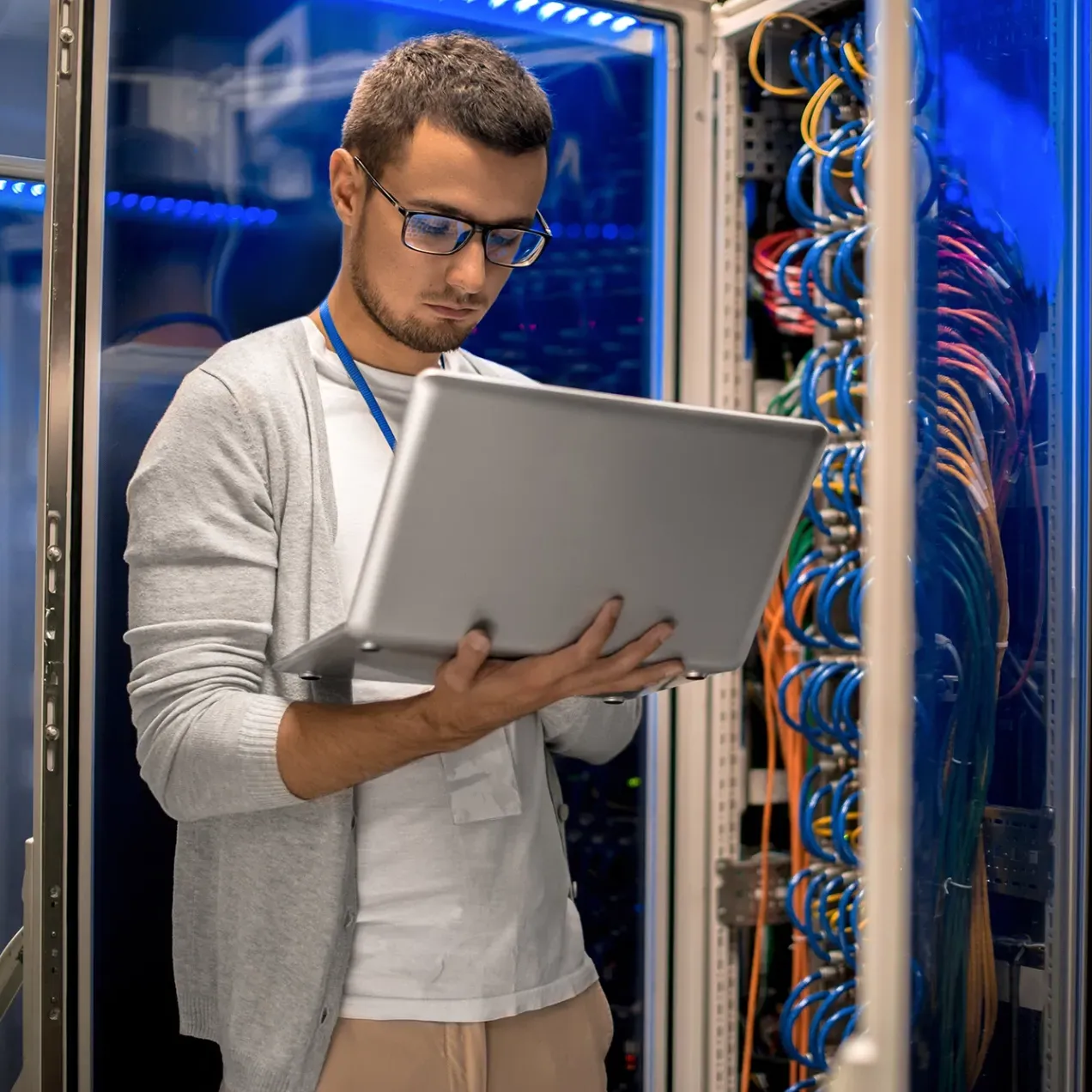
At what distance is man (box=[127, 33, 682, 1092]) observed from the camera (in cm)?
139

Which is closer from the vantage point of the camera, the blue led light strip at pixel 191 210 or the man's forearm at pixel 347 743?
the man's forearm at pixel 347 743

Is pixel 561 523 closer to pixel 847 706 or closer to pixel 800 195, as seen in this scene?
pixel 847 706

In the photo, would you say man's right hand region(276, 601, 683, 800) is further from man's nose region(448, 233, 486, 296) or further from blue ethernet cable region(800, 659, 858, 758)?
blue ethernet cable region(800, 659, 858, 758)

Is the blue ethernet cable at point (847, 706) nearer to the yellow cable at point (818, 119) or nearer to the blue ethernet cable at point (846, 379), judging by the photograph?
the blue ethernet cable at point (846, 379)

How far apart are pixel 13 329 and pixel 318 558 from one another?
4.98 ft

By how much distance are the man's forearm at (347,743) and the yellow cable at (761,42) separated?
4.78 ft

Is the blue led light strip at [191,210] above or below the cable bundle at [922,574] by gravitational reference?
above

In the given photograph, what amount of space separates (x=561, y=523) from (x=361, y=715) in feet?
1.09

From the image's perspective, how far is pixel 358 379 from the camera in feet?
5.39

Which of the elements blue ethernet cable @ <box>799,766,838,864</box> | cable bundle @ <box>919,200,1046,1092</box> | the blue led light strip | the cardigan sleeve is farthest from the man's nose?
blue ethernet cable @ <box>799,766,838,864</box>

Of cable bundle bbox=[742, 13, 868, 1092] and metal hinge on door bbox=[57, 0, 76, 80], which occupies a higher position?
metal hinge on door bbox=[57, 0, 76, 80]

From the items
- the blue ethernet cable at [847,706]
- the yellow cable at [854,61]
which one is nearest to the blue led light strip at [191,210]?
the yellow cable at [854,61]

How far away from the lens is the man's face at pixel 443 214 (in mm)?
1602

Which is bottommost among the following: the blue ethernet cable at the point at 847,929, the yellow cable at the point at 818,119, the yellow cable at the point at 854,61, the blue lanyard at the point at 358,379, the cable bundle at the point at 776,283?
the blue ethernet cable at the point at 847,929
